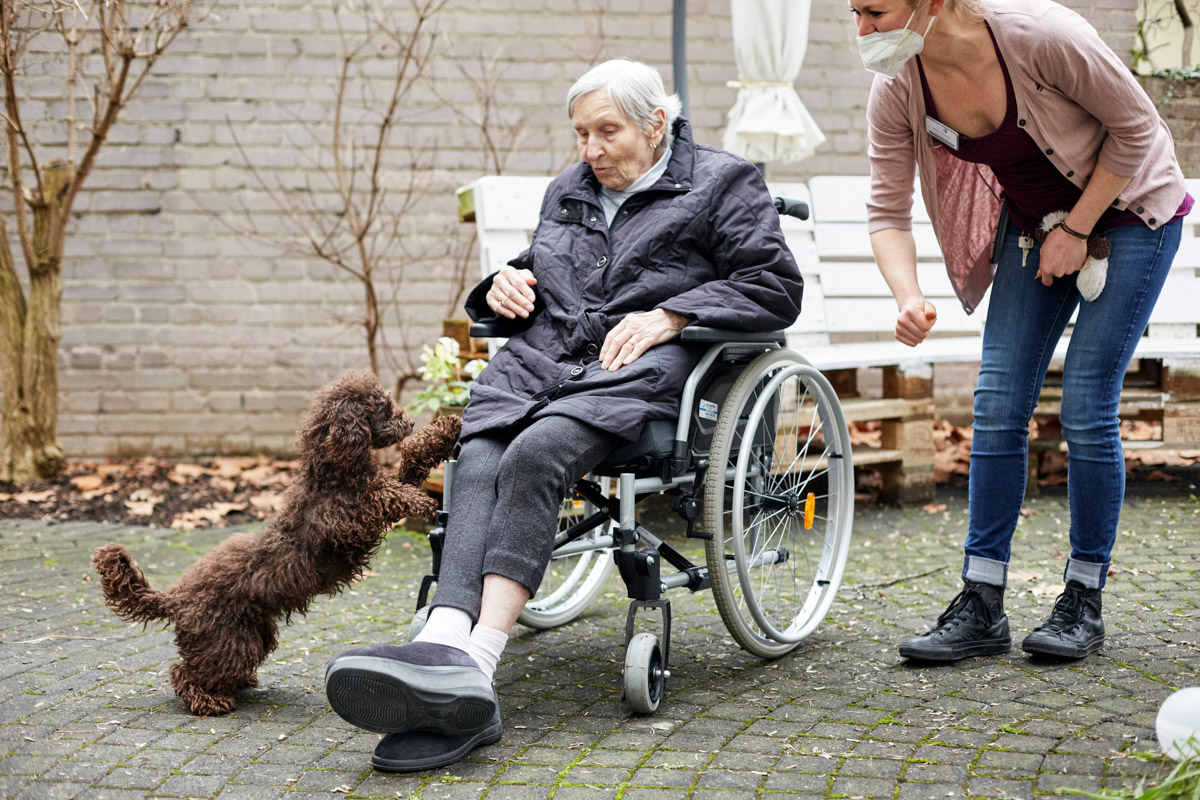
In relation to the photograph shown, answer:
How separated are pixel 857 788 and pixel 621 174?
1.54 m

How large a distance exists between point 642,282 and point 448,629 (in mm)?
968

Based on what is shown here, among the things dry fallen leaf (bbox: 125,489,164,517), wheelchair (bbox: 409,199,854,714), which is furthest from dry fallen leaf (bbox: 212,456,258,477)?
wheelchair (bbox: 409,199,854,714)

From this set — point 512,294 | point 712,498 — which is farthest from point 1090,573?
point 512,294

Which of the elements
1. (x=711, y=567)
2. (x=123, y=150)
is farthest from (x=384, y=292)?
(x=711, y=567)

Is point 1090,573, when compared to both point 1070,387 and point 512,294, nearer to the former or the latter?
point 1070,387

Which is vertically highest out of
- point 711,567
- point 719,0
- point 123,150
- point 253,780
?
point 719,0

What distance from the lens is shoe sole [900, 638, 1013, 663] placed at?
2.68 metres

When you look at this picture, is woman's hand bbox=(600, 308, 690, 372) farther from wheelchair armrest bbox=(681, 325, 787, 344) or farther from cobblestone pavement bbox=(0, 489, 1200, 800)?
cobblestone pavement bbox=(0, 489, 1200, 800)

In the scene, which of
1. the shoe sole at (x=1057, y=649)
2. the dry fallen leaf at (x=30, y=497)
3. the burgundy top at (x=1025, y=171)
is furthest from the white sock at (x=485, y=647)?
the dry fallen leaf at (x=30, y=497)

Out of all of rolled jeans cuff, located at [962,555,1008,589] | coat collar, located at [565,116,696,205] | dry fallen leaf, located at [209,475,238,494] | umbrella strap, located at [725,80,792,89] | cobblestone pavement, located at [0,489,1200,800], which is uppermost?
umbrella strap, located at [725,80,792,89]

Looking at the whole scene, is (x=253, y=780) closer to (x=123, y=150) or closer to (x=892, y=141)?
(x=892, y=141)

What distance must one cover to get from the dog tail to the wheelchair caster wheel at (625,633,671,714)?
990 millimetres

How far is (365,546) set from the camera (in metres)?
2.44

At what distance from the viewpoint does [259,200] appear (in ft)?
19.2
